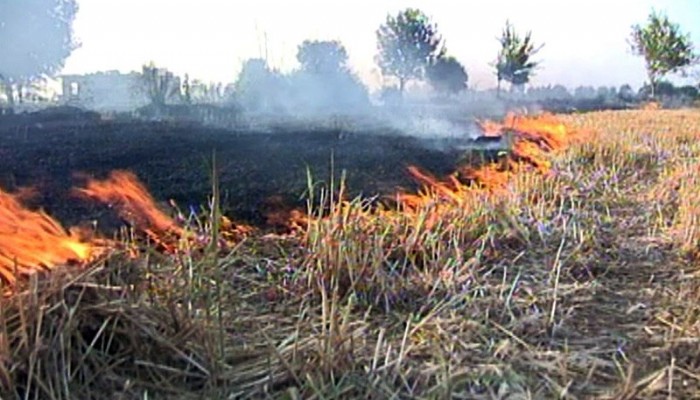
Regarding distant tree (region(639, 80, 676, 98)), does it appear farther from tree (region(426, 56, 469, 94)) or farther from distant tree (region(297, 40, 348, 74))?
distant tree (region(297, 40, 348, 74))

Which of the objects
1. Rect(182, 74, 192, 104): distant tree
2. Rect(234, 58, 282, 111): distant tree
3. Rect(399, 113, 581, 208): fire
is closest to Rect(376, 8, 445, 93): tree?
Rect(234, 58, 282, 111): distant tree

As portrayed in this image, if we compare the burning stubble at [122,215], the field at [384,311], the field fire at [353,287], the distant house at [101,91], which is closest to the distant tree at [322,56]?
the distant house at [101,91]

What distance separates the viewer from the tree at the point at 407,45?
33.2 meters

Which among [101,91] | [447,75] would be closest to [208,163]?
[101,91]

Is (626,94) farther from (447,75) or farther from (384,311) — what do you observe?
(384,311)

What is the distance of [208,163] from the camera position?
22.1 feet

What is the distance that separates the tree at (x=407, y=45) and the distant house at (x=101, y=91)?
12702 mm

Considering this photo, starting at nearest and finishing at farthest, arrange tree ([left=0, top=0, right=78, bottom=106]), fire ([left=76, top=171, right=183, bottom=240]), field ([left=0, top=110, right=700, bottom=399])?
field ([left=0, top=110, right=700, bottom=399]) → fire ([left=76, top=171, right=183, bottom=240]) → tree ([left=0, top=0, right=78, bottom=106])

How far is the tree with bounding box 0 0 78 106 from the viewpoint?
2511cm

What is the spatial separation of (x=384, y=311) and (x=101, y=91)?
33.7 metres

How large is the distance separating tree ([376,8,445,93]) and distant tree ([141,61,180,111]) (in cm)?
1315

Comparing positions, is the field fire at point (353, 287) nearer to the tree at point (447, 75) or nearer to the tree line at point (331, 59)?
the tree line at point (331, 59)

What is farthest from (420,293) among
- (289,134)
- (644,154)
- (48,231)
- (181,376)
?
(289,134)

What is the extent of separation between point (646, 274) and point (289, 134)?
978cm
